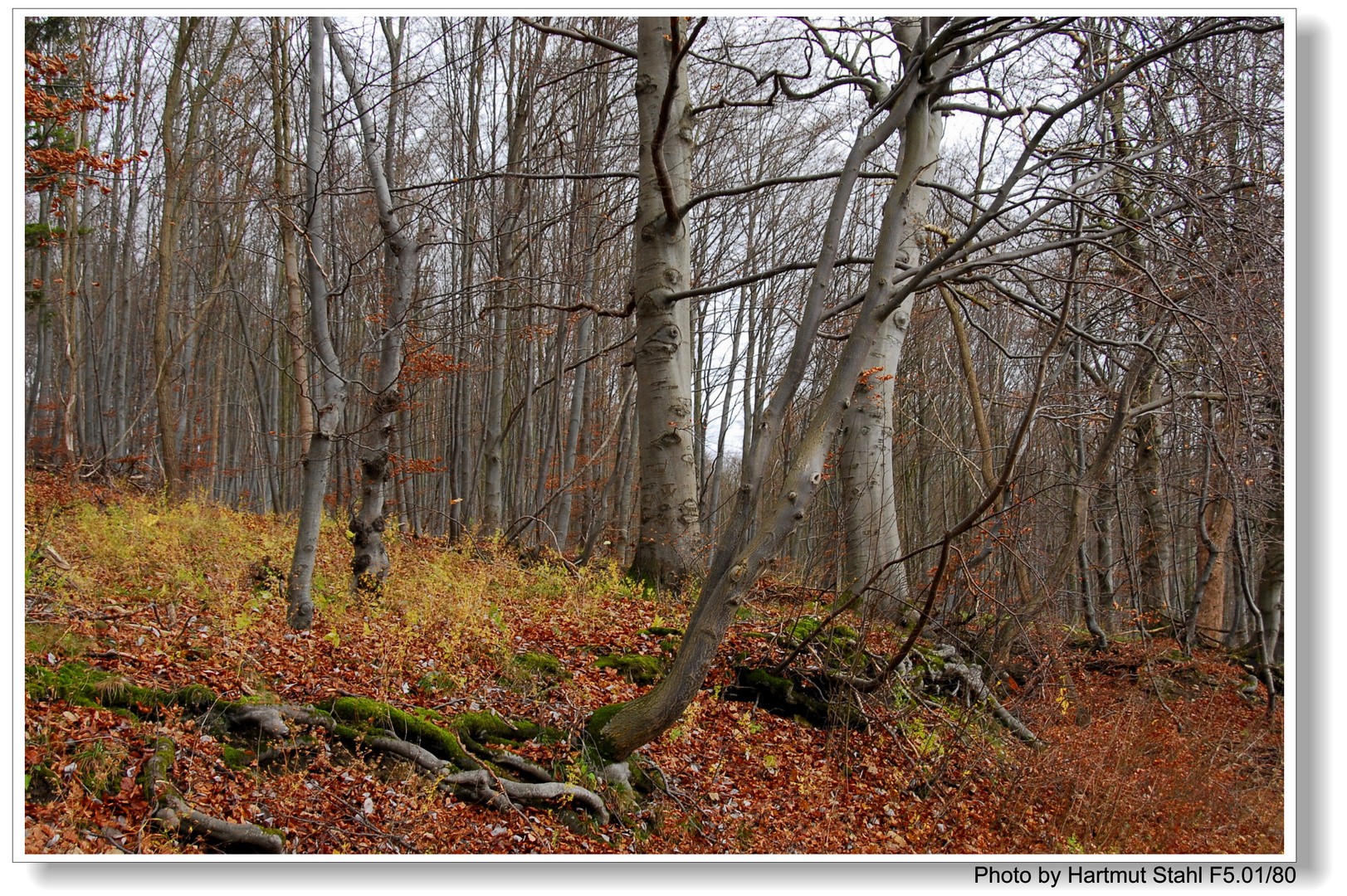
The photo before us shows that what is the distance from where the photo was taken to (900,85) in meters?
4.25

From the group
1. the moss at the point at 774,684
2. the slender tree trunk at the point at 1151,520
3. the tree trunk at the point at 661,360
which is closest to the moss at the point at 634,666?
the moss at the point at 774,684

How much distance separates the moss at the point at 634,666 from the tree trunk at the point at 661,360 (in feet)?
5.24

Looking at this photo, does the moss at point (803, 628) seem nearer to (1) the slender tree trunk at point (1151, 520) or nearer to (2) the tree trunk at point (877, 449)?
(2) the tree trunk at point (877, 449)

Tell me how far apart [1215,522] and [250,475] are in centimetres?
2184

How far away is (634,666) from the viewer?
5.19 metres

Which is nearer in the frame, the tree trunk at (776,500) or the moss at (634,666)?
the tree trunk at (776,500)

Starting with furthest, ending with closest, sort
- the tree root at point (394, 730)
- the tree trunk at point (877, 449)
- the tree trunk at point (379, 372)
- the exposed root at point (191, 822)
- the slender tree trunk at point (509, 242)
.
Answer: the slender tree trunk at point (509, 242), the tree trunk at point (877, 449), the tree trunk at point (379, 372), the tree root at point (394, 730), the exposed root at point (191, 822)

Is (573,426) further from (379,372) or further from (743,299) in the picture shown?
(743,299)

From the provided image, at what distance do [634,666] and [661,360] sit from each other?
274 centimetres

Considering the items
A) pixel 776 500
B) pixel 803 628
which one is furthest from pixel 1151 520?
pixel 776 500

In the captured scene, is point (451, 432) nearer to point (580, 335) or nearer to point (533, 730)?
point (580, 335)

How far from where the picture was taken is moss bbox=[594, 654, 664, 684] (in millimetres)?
5125

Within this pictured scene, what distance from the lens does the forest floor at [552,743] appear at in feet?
10.8
